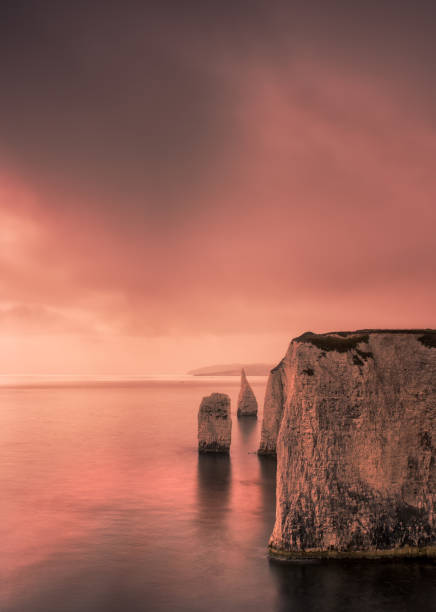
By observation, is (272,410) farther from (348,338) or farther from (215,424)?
(348,338)

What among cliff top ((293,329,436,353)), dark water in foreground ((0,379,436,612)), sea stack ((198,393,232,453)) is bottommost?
dark water in foreground ((0,379,436,612))

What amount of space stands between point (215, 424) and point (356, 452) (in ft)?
107

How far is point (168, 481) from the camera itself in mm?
43125

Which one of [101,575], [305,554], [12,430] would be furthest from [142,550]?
[12,430]

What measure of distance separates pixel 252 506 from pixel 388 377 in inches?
695

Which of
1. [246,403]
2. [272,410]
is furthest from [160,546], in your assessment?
[246,403]

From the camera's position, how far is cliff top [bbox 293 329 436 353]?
22234 mm

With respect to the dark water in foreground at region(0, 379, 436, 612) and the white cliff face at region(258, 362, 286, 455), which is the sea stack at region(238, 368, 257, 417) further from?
the white cliff face at region(258, 362, 286, 455)

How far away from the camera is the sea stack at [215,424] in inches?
1938

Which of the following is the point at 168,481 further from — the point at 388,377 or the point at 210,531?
the point at 388,377

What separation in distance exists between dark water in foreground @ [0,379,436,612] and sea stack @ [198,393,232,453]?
1.69m

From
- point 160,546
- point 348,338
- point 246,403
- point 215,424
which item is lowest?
point 160,546

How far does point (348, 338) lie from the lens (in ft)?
75.1

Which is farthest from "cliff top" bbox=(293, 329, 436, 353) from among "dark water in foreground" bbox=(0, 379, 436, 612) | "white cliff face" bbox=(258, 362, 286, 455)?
"white cliff face" bbox=(258, 362, 286, 455)
